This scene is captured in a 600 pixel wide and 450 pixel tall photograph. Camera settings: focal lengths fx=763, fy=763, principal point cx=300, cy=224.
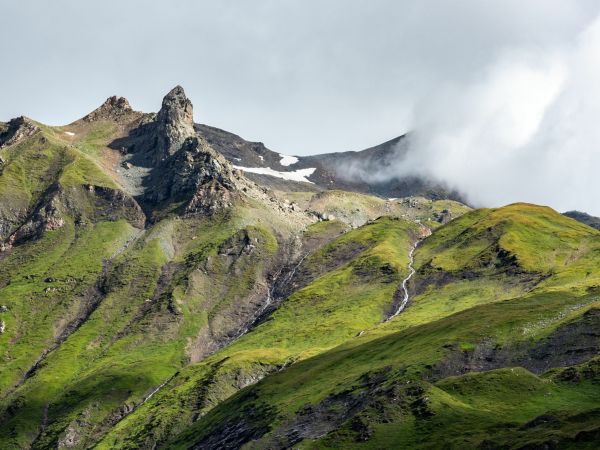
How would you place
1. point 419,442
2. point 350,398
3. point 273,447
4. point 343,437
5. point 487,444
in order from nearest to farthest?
point 487,444 < point 419,442 < point 343,437 < point 273,447 < point 350,398

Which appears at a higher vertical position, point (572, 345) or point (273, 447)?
point (572, 345)

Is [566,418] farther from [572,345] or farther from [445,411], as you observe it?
[572,345]

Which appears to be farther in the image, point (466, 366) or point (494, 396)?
point (466, 366)

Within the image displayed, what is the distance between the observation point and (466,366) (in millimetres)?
198125

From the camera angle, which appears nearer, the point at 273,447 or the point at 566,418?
the point at 566,418

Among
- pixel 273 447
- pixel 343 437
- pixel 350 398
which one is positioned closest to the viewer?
pixel 343 437

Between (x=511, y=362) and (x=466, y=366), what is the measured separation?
38.8ft

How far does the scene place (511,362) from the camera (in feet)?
651

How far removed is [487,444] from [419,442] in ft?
53.5

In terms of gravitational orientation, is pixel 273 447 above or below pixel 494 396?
below

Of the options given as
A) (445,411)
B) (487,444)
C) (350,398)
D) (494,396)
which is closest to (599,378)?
(494,396)

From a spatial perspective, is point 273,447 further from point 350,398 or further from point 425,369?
point 425,369

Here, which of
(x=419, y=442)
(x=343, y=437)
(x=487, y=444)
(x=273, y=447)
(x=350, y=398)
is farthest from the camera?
(x=350, y=398)

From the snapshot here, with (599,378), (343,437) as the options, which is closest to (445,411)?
(343,437)
